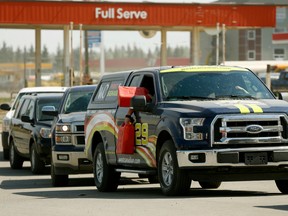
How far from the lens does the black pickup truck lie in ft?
51.0

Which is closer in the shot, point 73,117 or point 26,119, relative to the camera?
point 73,117

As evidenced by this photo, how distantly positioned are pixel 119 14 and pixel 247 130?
167 ft

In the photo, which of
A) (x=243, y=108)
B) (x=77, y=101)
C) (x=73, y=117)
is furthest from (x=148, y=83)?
(x=77, y=101)

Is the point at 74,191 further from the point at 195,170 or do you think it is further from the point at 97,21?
the point at 97,21

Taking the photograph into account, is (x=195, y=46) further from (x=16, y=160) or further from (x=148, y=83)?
(x=148, y=83)

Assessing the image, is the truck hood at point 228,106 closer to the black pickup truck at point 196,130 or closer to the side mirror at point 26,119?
the black pickup truck at point 196,130

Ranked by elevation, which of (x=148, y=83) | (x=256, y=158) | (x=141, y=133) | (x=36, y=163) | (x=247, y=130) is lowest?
(x=36, y=163)

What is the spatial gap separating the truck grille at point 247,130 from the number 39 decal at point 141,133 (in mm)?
1534

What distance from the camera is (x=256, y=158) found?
15602 millimetres

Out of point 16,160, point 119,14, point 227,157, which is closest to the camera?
point 227,157

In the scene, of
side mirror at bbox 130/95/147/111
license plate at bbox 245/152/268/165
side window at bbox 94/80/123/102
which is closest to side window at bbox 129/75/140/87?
side window at bbox 94/80/123/102

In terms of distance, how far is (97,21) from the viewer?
65438 mm

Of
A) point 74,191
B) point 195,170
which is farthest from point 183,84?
point 74,191

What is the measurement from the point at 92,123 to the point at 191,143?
3614 millimetres
